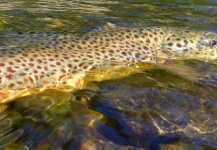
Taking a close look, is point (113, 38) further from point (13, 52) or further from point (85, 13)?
point (85, 13)

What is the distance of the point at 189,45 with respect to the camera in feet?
22.4

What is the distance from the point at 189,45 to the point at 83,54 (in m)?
2.10

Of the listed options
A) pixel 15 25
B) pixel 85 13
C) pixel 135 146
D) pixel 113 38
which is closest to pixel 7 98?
pixel 135 146

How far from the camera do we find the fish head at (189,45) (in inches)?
263

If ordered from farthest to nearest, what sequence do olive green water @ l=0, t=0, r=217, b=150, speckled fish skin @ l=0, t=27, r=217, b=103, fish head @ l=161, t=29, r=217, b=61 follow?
fish head @ l=161, t=29, r=217, b=61 < speckled fish skin @ l=0, t=27, r=217, b=103 < olive green water @ l=0, t=0, r=217, b=150

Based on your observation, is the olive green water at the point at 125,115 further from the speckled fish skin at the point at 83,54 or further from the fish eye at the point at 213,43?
the fish eye at the point at 213,43

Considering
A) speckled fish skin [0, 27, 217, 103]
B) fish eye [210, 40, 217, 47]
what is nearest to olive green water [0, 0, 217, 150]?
speckled fish skin [0, 27, 217, 103]

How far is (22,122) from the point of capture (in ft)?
13.6

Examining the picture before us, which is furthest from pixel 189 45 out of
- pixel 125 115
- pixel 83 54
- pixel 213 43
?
pixel 125 115

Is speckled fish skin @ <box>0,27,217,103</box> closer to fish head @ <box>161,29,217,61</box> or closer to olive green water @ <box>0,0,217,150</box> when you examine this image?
→ fish head @ <box>161,29,217,61</box>

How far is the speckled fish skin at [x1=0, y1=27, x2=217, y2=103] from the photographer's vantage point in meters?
4.88

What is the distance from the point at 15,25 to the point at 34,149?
435cm

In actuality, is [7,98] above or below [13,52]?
Answer: below

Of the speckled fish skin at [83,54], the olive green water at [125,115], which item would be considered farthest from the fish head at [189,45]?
the olive green water at [125,115]
